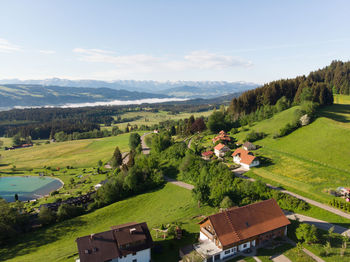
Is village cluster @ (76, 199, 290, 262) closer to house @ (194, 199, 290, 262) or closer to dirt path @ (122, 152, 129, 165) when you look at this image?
house @ (194, 199, 290, 262)

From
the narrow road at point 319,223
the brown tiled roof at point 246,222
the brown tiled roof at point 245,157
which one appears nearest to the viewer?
the brown tiled roof at point 246,222

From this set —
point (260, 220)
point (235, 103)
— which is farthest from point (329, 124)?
point (260, 220)

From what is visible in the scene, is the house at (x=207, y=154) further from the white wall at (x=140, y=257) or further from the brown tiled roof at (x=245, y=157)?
the white wall at (x=140, y=257)

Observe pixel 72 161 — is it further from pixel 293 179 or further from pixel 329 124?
pixel 329 124

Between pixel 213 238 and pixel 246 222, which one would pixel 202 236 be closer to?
pixel 213 238

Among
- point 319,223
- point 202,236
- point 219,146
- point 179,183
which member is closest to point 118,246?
point 202,236

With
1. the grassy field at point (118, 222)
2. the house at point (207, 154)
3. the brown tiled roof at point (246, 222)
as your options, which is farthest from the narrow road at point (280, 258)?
the house at point (207, 154)
